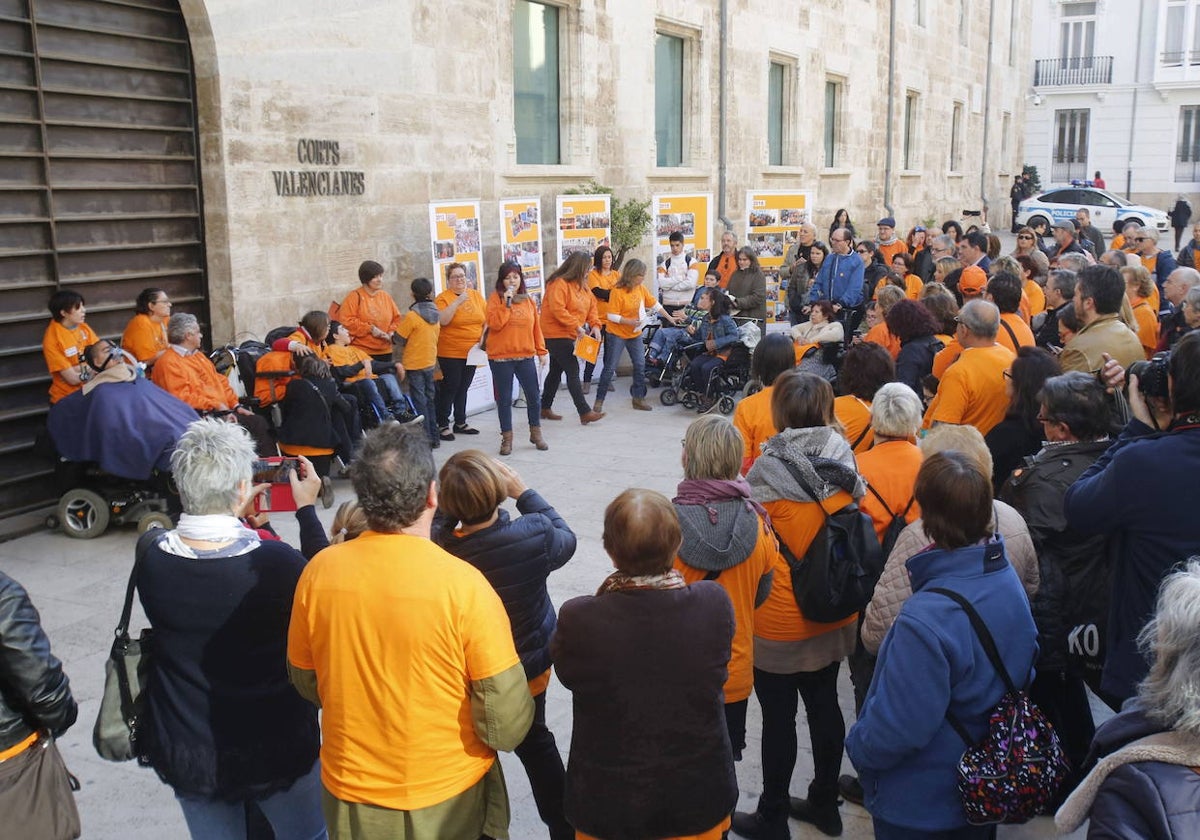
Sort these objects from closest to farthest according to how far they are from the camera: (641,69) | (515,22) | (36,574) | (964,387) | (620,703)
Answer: (620,703) → (964,387) → (36,574) → (515,22) → (641,69)

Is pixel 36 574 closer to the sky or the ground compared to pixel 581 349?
closer to the ground

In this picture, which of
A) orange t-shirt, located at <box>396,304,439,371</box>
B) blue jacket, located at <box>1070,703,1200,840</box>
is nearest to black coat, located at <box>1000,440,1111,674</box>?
blue jacket, located at <box>1070,703,1200,840</box>

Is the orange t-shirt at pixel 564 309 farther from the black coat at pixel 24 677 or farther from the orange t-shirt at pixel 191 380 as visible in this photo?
the black coat at pixel 24 677

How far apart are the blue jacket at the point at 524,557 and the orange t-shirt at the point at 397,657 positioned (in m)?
0.52

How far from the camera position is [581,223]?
12.8 m

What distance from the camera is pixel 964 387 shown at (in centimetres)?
541

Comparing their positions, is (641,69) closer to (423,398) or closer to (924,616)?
(423,398)

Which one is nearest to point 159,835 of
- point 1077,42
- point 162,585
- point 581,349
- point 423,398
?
point 162,585

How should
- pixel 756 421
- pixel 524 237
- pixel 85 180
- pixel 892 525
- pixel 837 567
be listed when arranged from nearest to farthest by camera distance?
pixel 837 567 < pixel 892 525 < pixel 756 421 < pixel 85 180 < pixel 524 237

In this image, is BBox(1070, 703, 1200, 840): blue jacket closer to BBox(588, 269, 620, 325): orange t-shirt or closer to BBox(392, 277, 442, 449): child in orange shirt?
BBox(392, 277, 442, 449): child in orange shirt

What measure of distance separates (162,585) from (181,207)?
705cm

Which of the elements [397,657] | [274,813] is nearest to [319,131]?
[274,813]

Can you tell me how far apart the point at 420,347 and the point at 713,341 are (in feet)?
10.8

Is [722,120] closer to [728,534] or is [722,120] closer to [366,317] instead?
[366,317]
